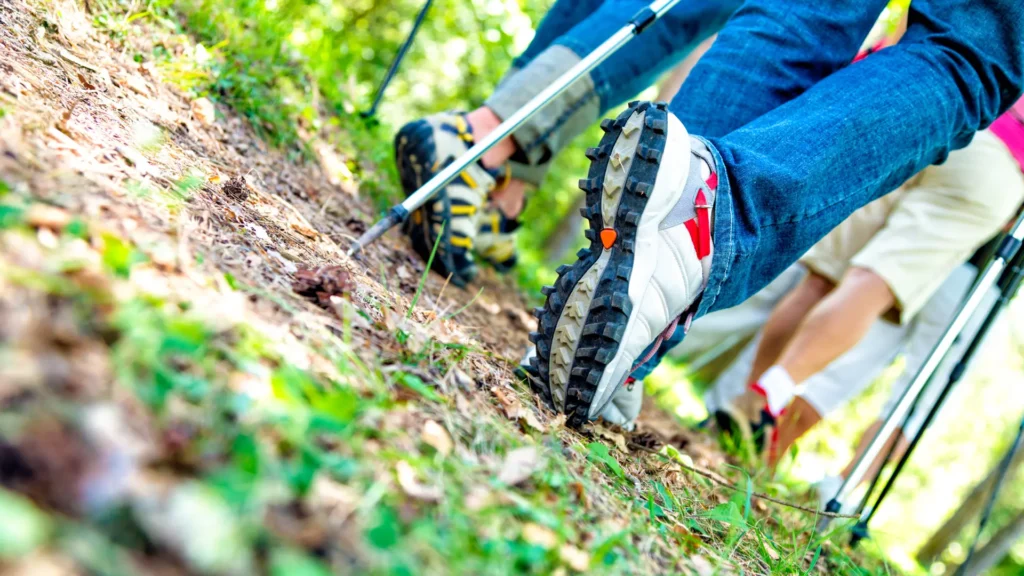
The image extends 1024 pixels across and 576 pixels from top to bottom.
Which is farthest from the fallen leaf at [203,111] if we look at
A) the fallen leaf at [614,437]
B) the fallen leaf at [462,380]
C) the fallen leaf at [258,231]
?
the fallen leaf at [614,437]

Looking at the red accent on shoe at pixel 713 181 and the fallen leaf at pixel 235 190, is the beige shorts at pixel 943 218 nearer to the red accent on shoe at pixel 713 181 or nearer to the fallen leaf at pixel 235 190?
the red accent on shoe at pixel 713 181

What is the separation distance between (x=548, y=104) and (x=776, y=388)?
1.28 metres

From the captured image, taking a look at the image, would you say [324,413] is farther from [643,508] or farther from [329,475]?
[643,508]

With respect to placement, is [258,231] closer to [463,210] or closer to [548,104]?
[463,210]

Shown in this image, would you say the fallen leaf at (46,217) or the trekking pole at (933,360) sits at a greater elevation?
the trekking pole at (933,360)

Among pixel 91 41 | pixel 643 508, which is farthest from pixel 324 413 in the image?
pixel 91 41

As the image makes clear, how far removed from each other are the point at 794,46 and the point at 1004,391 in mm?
14243

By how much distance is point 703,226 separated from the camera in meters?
1.39

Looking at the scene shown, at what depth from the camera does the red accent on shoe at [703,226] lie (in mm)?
1379

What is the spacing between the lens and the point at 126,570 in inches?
23.9

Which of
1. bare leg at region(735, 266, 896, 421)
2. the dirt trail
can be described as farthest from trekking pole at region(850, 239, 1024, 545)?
the dirt trail

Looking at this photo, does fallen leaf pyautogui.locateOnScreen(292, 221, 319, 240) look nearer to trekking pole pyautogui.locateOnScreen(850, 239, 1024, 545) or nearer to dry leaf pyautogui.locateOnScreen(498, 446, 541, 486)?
dry leaf pyautogui.locateOnScreen(498, 446, 541, 486)

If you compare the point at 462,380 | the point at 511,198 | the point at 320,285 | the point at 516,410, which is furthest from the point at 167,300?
the point at 511,198

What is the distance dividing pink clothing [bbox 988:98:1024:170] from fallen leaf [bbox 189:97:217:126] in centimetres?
268
